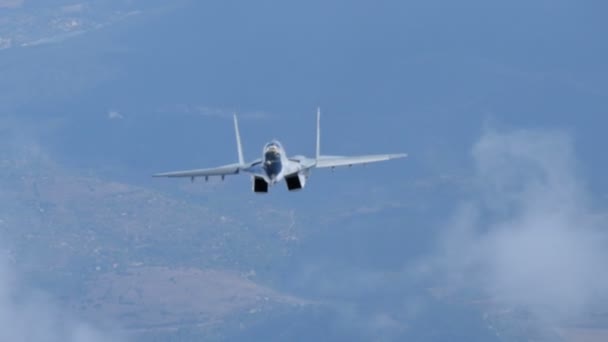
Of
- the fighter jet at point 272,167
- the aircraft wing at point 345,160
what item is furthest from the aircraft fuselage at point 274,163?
the aircraft wing at point 345,160

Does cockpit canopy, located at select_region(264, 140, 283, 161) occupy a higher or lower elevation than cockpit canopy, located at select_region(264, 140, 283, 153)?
lower

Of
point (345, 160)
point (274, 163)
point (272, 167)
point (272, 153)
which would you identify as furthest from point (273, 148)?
point (345, 160)

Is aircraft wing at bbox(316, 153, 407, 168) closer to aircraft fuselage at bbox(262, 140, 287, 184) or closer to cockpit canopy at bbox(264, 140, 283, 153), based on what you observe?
aircraft fuselage at bbox(262, 140, 287, 184)

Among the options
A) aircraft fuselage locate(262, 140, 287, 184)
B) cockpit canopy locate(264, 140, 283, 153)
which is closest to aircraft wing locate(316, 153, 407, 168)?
aircraft fuselage locate(262, 140, 287, 184)

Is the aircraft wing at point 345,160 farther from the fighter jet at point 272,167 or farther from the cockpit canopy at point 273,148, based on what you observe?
the cockpit canopy at point 273,148

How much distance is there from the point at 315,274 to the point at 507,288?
1941cm

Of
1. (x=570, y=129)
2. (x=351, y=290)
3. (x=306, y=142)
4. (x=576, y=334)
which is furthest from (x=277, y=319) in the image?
(x=570, y=129)

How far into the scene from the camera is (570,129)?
192 m

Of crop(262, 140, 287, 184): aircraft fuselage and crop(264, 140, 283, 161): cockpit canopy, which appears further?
crop(264, 140, 283, 161): cockpit canopy

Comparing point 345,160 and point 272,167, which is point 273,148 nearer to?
point 272,167

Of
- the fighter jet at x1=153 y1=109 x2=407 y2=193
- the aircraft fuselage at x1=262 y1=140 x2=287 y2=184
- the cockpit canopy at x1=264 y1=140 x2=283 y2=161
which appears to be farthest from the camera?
the cockpit canopy at x1=264 y1=140 x2=283 y2=161

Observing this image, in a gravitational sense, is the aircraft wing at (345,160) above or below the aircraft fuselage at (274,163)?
above

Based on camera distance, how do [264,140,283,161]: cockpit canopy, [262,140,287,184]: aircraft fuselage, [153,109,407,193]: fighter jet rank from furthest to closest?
[264,140,283,161]: cockpit canopy, [262,140,287,184]: aircraft fuselage, [153,109,407,193]: fighter jet

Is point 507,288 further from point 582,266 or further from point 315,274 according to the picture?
point 315,274
